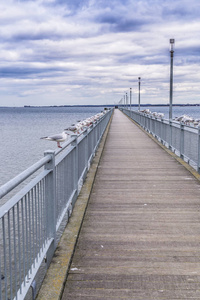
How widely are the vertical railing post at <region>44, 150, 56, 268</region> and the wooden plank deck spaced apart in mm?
326

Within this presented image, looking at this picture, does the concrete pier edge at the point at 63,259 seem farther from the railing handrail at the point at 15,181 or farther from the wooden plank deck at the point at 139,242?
the railing handrail at the point at 15,181

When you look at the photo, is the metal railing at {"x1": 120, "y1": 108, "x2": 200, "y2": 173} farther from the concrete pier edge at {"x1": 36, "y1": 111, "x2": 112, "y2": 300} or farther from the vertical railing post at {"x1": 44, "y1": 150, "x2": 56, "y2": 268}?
the vertical railing post at {"x1": 44, "y1": 150, "x2": 56, "y2": 268}

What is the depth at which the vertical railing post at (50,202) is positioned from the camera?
14.4ft

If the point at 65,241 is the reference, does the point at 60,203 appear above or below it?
above

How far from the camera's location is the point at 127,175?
33.1 feet

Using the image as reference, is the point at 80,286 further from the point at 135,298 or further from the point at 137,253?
the point at 137,253

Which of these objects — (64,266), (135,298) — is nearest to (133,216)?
(64,266)

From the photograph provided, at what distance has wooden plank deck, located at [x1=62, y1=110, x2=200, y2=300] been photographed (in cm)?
390

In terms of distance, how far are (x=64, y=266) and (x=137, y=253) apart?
3.21 feet

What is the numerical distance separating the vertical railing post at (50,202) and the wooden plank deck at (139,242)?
0.33 metres

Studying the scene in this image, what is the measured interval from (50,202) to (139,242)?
1411mm

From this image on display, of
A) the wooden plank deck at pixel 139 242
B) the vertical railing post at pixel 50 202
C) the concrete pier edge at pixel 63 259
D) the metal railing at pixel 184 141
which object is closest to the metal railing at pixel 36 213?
the vertical railing post at pixel 50 202

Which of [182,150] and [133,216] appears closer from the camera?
[133,216]

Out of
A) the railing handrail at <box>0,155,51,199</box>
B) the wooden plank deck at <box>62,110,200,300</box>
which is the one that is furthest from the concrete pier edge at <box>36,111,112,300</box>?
the railing handrail at <box>0,155,51,199</box>
